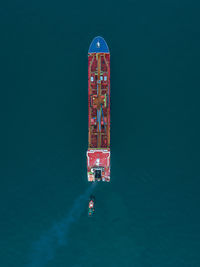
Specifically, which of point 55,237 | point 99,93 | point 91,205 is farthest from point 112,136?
point 55,237

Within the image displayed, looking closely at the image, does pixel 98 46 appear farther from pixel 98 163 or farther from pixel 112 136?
pixel 98 163

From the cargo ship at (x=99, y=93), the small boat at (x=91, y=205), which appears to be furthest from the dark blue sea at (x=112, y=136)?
the cargo ship at (x=99, y=93)

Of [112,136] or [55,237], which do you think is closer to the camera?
[112,136]

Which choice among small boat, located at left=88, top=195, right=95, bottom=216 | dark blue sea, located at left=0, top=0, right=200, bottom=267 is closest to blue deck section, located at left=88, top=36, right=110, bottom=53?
dark blue sea, located at left=0, top=0, right=200, bottom=267

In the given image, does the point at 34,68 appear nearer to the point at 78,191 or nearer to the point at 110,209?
the point at 78,191

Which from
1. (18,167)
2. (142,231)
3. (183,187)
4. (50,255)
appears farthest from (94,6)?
(50,255)

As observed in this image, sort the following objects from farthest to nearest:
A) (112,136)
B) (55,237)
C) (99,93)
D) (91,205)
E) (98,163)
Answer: (55,237), (112,136), (91,205), (99,93), (98,163)
